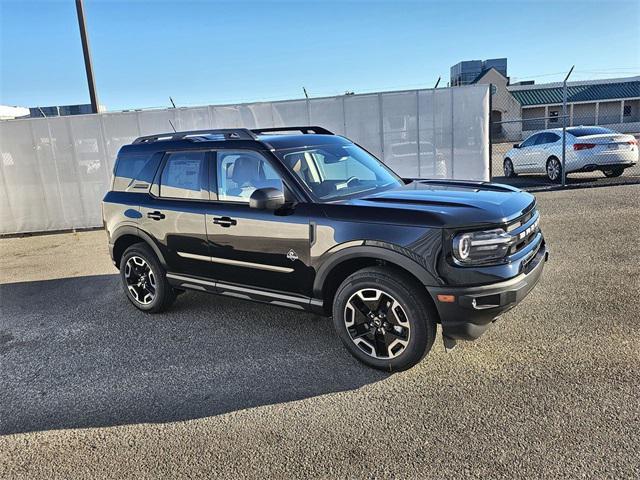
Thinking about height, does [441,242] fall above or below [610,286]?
above

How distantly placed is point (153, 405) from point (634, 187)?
38.3ft

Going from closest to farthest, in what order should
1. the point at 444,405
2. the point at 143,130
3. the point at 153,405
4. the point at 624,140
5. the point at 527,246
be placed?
the point at 444,405, the point at 153,405, the point at 527,246, the point at 143,130, the point at 624,140

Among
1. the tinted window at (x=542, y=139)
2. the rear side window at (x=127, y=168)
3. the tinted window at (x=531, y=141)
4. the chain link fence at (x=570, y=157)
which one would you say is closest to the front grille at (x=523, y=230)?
the rear side window at (x=127, y=168)

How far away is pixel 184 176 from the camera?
4.94m

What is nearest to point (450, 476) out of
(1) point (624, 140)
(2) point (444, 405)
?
(2) point (444, 405)

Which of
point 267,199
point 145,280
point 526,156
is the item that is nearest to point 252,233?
point 267,199

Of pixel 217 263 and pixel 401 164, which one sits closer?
pixel 217 263

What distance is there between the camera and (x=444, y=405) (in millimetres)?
3293

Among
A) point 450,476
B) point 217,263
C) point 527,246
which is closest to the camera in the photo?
point 450,476

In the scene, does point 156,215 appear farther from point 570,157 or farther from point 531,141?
point 531,141

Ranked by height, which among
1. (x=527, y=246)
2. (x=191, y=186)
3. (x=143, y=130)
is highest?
(x=143, y=130)

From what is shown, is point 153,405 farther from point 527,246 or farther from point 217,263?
point 527,246

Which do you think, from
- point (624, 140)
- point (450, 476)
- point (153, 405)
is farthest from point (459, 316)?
point (624, 140)

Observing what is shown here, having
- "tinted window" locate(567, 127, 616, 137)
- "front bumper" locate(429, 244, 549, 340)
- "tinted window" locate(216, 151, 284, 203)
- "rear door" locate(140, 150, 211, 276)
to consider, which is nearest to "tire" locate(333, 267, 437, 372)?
"front bumper" locate(429, 244, 549, 340)
